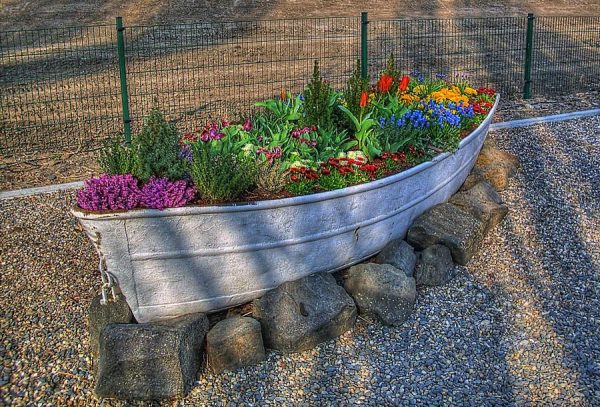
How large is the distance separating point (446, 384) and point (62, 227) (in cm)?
358

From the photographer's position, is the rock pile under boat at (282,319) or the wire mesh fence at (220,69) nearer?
the rock pile under boat at (282,319)

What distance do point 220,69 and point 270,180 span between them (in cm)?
926

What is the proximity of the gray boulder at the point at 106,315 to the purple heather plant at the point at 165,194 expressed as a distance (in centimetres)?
66

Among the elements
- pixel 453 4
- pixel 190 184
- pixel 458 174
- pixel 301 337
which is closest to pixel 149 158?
pixel 190 184

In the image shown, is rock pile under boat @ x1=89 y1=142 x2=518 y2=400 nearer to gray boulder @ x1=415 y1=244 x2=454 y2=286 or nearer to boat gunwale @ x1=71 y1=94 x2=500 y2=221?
gray boulder @ x1=415 y1=244 x2=454 y2=286

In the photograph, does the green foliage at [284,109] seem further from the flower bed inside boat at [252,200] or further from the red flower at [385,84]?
the red flower at [385,84]

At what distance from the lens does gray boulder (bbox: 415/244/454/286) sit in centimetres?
538

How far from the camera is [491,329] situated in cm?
489

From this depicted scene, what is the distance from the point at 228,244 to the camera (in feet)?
15.0

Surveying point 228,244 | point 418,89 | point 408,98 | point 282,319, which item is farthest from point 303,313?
point 418,89

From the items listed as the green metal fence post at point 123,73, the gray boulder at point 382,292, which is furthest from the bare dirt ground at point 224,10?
the gray boulder at point 382,292

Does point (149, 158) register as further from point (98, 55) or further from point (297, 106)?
point (98, 55)

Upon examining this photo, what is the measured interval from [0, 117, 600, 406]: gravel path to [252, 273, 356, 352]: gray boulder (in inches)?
3.3

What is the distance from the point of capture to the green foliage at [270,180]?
16.0ft
